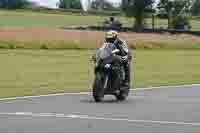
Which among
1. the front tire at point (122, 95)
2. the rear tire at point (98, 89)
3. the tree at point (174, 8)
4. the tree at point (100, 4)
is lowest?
the tree at point (100, 4)

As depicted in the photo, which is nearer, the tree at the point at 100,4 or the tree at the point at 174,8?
the tree at the point at 174,8

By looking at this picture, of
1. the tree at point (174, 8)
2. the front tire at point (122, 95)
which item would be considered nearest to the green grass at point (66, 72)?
the front tire at point (122, 95)

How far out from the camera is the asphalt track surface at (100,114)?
13.1 meters

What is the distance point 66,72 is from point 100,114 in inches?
618

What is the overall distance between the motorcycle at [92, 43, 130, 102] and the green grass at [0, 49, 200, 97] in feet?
10.6

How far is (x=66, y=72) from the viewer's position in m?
30.9

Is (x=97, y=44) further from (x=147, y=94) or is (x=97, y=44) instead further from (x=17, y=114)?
(x=17, y=114)

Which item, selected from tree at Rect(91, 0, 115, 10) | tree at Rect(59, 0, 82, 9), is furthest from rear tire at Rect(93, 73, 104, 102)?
tree at Rect(59, 0, 82, 9)

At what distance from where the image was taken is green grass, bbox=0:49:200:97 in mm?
23812

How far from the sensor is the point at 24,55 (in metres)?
41.1

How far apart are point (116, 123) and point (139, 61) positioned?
26.5 meters

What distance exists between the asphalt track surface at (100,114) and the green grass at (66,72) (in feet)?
10.1

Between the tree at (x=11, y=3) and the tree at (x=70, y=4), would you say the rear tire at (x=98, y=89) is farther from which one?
the tree at (x=70, y=4)

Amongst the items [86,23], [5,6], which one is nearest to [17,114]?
[86,23]
